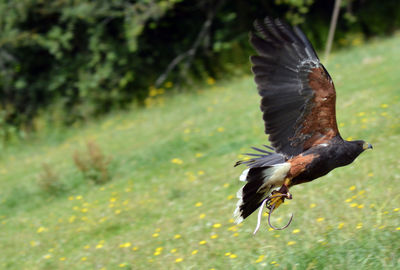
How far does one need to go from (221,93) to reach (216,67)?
2.28 meters

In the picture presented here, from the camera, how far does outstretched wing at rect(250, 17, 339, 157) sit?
3.99 meters

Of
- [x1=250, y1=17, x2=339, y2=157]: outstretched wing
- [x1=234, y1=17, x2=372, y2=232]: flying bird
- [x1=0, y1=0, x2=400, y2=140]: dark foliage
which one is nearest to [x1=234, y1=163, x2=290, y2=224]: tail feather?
[x1=234, y1=17, x2=372, y2=232]: flying bird

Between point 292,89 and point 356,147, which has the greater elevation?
point 292,89

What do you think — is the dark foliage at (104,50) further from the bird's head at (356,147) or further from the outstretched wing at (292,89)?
the bird's head at (356,147)

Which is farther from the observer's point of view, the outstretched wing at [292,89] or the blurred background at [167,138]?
the blurred background at [167,138]

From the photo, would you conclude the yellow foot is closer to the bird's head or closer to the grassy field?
the grassy field

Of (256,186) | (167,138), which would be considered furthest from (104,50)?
(256,186)

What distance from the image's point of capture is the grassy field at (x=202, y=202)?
4.57 m

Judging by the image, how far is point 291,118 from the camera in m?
4.23

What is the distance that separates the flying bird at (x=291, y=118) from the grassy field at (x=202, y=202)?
0.60 metres

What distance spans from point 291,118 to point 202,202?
253cm

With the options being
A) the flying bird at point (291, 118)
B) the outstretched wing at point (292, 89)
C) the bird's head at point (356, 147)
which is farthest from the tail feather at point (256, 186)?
the bird's head at point (356, 147)

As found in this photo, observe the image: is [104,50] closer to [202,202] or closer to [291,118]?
[202,202]

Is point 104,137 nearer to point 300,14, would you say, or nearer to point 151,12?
point 151,12
